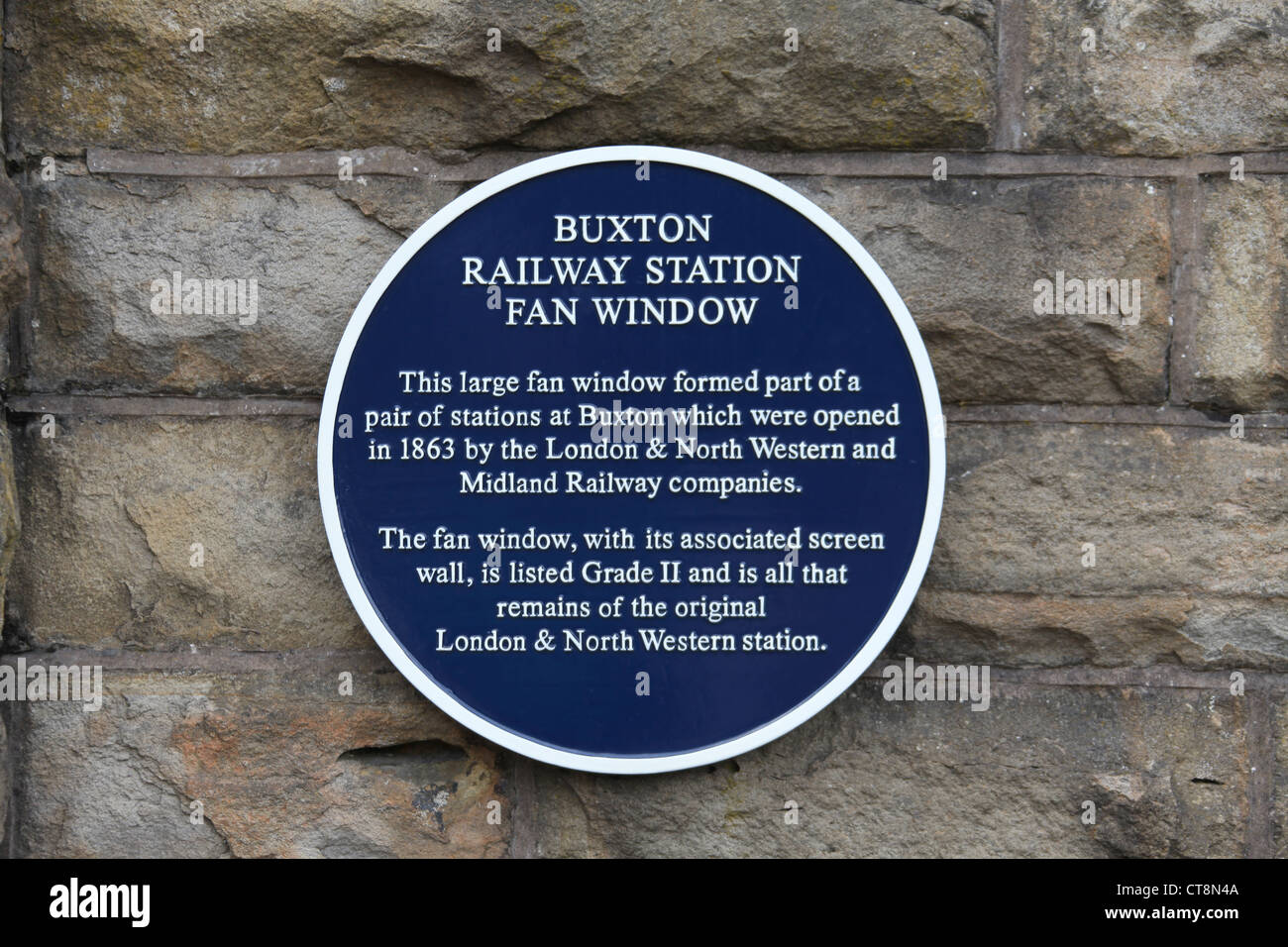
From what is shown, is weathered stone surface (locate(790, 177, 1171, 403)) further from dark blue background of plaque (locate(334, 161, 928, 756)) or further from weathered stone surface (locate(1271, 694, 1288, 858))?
weathered stone surface (locate(1271, 694, 1288, 858))

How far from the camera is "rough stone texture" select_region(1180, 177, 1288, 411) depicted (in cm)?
244

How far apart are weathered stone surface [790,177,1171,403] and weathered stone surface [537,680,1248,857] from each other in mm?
706

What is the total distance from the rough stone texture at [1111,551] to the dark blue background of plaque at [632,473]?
192 millimetres

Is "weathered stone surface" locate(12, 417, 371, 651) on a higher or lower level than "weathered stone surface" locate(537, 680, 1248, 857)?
higher

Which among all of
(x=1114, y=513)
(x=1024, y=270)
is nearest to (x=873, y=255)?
(x=1024, y=270)

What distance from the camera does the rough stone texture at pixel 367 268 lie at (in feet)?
8.04

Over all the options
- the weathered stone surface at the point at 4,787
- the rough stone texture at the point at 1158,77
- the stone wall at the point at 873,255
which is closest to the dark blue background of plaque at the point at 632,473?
the stone wall at the point at 873,255

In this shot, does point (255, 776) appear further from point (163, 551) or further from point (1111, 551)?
point (1111, 551)

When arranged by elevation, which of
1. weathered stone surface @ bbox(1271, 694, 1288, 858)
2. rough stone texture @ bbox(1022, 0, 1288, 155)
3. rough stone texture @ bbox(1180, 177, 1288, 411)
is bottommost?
weathered stone surface @ bbox(1271, 694, 1288, 858)

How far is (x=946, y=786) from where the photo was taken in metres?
2.43

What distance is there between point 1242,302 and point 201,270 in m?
2.35

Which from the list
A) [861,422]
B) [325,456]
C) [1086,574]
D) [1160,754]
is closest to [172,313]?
[325,456]

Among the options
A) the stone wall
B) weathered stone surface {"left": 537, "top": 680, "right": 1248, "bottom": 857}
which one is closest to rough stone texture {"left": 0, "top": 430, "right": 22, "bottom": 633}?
the stone wall

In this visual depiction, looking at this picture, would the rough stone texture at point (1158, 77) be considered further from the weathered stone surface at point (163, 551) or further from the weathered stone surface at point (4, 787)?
the weathered stone surface at point (4, 787)
